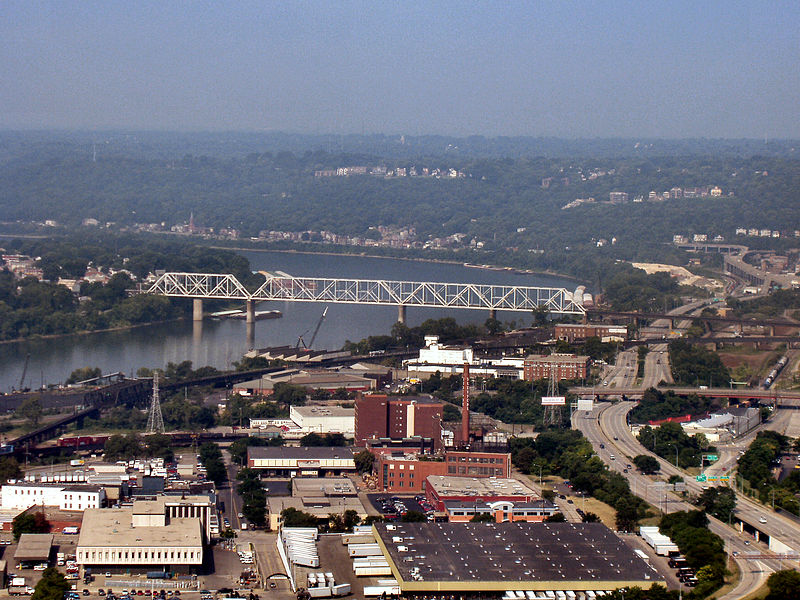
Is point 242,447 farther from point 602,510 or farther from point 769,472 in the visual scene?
point 769,472

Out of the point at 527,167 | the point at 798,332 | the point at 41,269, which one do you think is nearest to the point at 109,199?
the point at 527,167

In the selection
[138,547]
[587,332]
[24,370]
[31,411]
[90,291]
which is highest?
[138,547]

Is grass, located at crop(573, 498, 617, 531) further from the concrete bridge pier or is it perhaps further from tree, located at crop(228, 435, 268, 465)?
the concrete bridge pier

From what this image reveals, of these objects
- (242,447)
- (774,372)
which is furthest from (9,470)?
(774,372)

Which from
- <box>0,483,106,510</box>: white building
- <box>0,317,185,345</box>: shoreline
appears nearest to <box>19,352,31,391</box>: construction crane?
<box>0,317,185,345</box>: shoreline

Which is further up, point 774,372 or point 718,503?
point 718,503

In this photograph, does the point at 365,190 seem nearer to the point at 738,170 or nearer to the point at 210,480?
the point at 738,170

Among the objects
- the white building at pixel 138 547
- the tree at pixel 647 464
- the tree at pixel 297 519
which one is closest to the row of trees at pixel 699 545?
the tree at pixel 647 464
